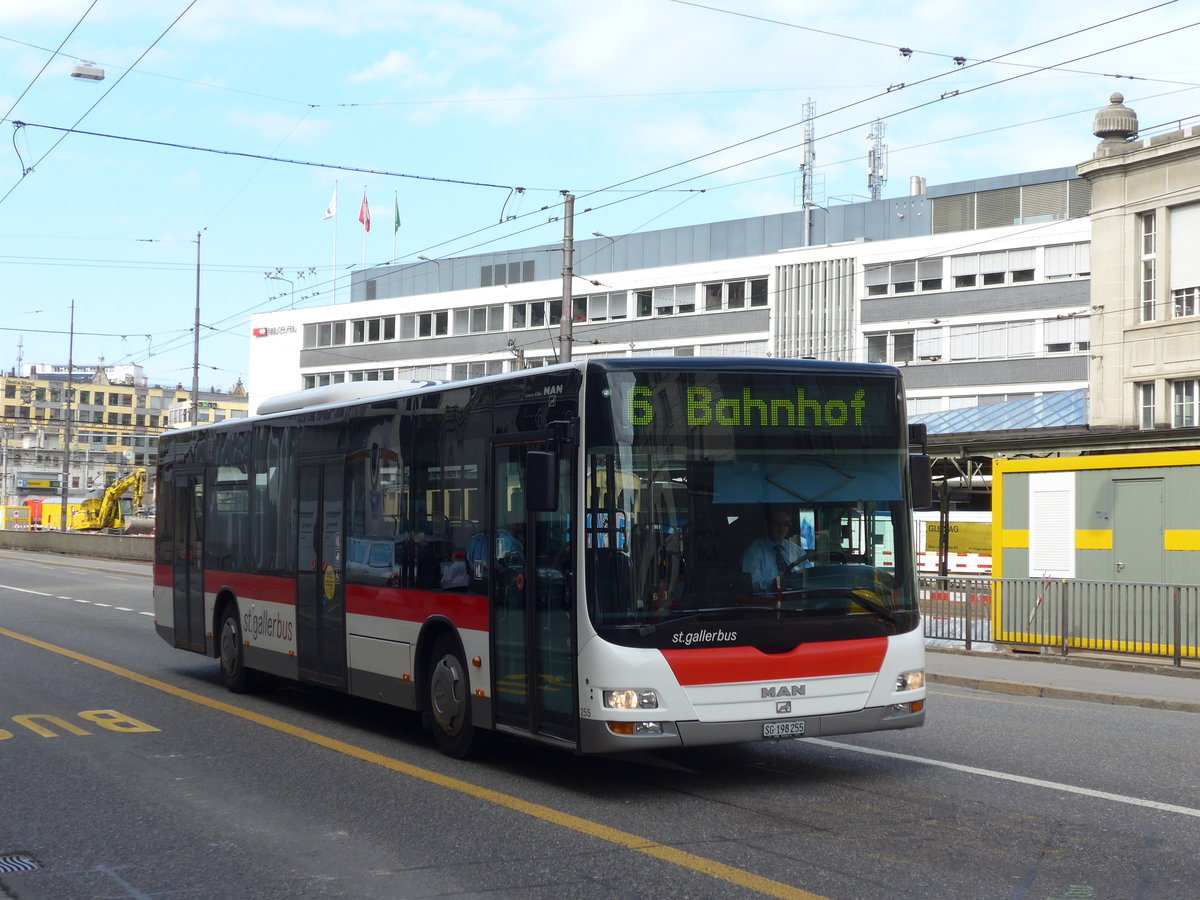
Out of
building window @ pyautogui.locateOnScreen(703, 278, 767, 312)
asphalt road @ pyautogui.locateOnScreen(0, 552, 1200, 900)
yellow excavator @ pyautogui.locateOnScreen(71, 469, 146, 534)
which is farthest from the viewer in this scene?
yellow excavator @ pyautogui.locateOnScreen(71, 469, 146, 534)

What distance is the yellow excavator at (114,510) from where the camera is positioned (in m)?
69.1

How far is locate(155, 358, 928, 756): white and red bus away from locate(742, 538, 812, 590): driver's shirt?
19mm

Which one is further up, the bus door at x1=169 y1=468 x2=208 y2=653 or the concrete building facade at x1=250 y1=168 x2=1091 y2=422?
the concrete building facade at x1=250 y1=168 x2=1091 y2=422

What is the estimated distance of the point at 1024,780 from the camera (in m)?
9.14

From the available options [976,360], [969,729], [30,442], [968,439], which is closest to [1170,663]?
[969,729]

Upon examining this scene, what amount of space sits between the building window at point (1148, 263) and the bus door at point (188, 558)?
78.3ft

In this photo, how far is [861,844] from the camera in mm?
7246

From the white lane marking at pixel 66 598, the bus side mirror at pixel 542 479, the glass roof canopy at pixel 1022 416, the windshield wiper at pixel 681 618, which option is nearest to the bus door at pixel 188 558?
the bus side mirror at pixel 542 479

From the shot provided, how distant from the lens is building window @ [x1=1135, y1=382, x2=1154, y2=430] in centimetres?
3309

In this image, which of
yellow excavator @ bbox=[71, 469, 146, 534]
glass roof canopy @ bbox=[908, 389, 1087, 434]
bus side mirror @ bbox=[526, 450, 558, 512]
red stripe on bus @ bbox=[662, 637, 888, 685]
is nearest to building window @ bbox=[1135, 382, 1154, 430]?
glass roof canopy @ bbox=[908, 389, 1087, 434]

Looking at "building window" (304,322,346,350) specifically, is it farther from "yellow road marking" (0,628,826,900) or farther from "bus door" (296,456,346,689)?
"bus door" (296,456,346,689)

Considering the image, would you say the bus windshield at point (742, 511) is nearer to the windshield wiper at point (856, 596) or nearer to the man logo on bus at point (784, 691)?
the windshield wiper at point (856, 596)

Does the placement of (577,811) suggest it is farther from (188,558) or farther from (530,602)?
(188,558)

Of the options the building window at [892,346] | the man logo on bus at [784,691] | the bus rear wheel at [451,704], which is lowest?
the bus rear wheel at [451,704]
